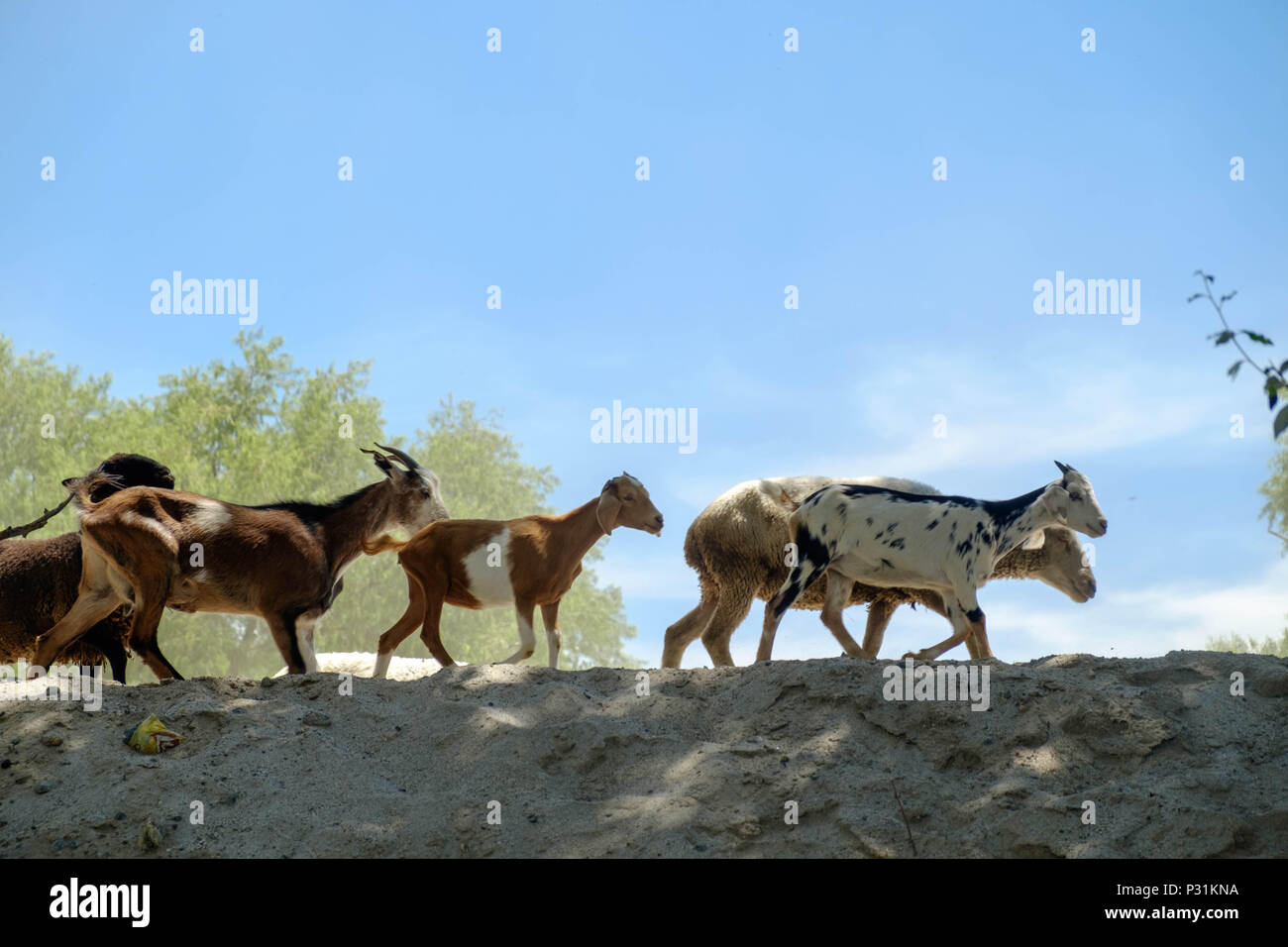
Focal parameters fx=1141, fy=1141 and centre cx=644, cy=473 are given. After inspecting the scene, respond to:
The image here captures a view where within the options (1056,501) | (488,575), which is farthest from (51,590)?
(1056,501)

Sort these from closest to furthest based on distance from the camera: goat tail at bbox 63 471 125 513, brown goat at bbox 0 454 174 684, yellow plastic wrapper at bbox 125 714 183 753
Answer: yellow plastic wrapper at bbox 125 714 183 753, goat tail at bbox 63 471 125 513, brown goat at bbox 0 454 174 684

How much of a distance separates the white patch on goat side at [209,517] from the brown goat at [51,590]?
92.3 inches

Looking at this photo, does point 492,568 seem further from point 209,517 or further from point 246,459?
point 246,459

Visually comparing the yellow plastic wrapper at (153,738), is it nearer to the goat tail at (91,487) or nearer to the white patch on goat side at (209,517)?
the white patch on goat side at (209,517)

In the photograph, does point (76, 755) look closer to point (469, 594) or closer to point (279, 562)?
point (279, 562)

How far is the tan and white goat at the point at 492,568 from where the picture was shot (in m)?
9.68

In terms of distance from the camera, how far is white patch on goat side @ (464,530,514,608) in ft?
31.8

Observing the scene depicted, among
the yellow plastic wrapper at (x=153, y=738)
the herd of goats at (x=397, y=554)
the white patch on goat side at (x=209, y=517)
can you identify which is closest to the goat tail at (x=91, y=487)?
the herd of goats at (x=397, y=554)

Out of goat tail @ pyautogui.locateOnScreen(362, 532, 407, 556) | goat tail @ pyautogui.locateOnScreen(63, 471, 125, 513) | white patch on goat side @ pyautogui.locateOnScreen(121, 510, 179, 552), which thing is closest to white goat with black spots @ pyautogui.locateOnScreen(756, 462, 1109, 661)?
goat tail @ pyautogui.locateOnScreen(362, 532, 407, 556)

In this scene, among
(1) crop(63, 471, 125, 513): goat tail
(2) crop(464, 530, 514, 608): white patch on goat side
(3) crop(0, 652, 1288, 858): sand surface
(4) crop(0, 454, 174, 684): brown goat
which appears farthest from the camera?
(4) crop(0, 454, 174, 684): brown goat

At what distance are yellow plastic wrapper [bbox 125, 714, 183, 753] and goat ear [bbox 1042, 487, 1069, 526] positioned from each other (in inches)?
300

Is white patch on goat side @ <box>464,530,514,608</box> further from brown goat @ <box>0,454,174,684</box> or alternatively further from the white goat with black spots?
brown goat @ <box>0,454,174,684</box>

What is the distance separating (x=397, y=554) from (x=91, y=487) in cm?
288

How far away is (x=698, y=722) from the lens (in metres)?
7.75
